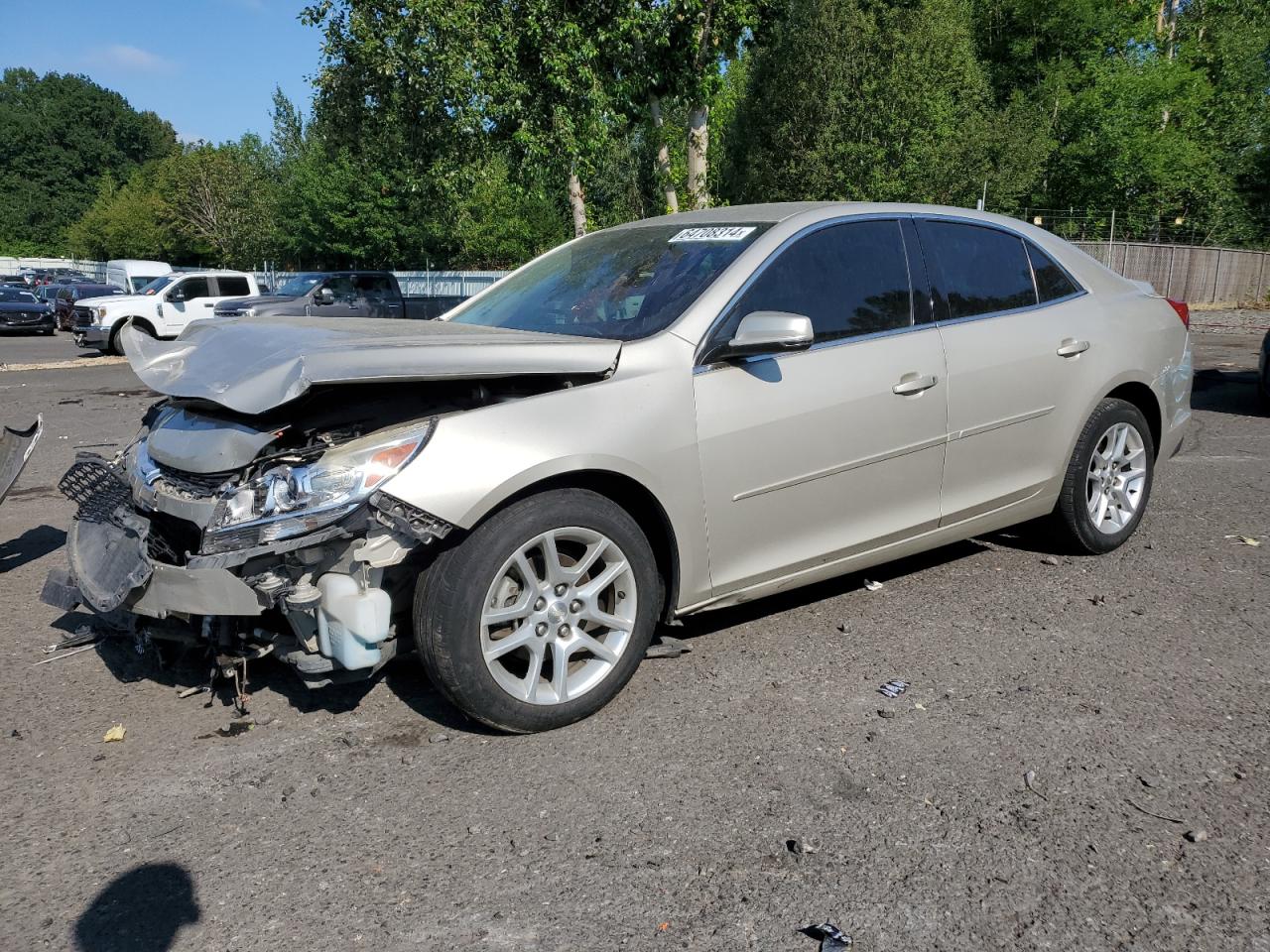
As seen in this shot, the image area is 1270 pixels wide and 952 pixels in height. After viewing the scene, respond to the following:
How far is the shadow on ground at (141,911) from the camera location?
7.55 feet

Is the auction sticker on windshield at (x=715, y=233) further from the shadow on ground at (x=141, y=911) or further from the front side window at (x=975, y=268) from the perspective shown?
the shadow on ground at (x=141, y=911)

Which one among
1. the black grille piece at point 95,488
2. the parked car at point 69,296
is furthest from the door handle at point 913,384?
the parked car at point 69,296

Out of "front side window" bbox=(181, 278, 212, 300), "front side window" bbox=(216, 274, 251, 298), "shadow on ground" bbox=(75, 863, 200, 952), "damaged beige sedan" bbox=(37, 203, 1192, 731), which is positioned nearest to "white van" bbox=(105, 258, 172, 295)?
"front side window" bbox=(181, 278, 212, 300)

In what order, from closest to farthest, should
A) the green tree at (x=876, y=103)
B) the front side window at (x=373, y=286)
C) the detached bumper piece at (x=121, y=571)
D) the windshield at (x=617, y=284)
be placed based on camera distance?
1. the detached bumper piece at (x=121, y=571)
2. the windshield at (x=617, y=284)
3. the front side window at (x=373, y=286)
4. the green tree at (x=876, y=103)

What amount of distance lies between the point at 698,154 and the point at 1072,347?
17.3 m

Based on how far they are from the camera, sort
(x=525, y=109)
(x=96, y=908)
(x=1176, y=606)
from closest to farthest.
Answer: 1. (x=96, y=908)
2. (x=1176, y=606)
3. (x=525, y=109)

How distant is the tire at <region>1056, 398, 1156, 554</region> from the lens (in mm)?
4898

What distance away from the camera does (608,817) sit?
282cm

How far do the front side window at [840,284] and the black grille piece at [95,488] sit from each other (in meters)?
2.33

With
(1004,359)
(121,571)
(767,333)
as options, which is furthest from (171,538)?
(1004,359)

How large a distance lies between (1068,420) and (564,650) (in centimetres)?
289

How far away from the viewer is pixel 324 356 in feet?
10.0

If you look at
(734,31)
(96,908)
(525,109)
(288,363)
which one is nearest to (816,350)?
(288,363)

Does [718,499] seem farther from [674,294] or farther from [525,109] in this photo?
[525,109]
